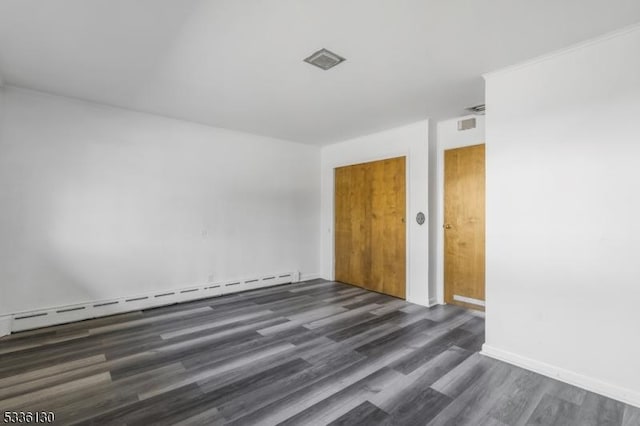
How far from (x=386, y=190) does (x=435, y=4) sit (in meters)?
3.01

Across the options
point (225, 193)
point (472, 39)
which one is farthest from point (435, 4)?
point (225, 193)

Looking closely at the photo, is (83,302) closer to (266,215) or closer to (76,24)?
(266,215)

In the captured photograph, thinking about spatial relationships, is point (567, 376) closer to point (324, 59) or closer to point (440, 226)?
point (440, 226)

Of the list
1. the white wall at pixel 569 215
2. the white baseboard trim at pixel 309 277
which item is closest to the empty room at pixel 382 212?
the white wall at pixel 569 215

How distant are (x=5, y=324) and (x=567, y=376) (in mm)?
5172

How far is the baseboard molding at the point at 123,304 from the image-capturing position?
318 cm

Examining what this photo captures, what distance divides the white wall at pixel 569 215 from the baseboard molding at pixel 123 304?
3467 mm

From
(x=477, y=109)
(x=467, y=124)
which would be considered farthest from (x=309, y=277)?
(x=477, y=109)

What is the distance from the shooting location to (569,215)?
2307 millimetres

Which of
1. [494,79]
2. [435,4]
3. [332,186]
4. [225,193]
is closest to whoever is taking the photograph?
[435,4]

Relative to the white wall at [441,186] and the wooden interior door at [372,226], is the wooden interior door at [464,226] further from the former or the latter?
the wooden interior door at [372,226]

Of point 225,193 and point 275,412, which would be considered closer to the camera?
point 275,412

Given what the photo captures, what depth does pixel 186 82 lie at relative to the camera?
9.92ft

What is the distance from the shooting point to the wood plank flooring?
189cm
